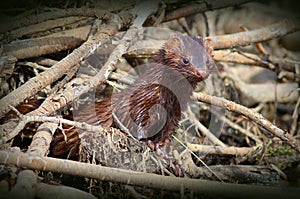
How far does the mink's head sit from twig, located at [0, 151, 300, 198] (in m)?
1.01

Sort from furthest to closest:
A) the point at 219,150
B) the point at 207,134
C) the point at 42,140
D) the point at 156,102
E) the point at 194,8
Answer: the point at 194,8 → the point at 207,134 → the point at 219,150 → the point at 156,102 → the point at 42,140

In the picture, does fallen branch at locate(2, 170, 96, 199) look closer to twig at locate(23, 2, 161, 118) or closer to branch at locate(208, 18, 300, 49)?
twig at locate(23, 2, 161, 118)

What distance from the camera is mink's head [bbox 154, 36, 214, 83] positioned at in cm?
344

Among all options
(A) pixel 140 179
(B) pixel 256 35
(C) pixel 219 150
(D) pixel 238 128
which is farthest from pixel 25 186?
(B) pixel 256 35

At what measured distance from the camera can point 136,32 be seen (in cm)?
403

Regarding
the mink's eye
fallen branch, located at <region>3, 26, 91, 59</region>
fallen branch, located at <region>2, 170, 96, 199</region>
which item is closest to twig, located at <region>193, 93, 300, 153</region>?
the mink's eye

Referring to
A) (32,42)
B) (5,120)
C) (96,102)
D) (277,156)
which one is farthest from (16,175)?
(277,156)

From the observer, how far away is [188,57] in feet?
11.4

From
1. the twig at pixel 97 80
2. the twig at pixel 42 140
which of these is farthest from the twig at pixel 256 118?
the twig at pixel 42 140

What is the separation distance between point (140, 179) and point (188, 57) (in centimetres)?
121

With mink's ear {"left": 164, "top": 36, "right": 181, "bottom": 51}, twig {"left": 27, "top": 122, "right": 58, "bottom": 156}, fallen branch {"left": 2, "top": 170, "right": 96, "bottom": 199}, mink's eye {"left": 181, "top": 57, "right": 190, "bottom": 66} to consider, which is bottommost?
fallen branch {"left": 2, "top": 170, "right": 96, "bottom": 199}

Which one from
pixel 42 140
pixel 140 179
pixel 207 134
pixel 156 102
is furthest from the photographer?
pixel 207 134

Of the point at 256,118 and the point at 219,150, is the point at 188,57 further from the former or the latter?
Result: the point at 219,150

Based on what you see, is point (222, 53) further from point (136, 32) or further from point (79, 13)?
point (79, 13)
